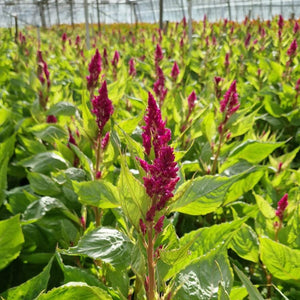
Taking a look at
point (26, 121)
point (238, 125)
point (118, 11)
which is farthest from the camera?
point (118, 11)

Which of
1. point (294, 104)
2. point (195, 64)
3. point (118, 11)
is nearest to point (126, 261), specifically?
point (294, 104)

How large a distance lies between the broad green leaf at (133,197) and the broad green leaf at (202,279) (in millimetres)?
192

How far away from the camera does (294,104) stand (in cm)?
360

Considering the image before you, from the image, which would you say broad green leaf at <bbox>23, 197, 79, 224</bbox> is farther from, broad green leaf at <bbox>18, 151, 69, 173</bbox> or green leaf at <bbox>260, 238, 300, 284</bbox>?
green leaf at <bbox>260, 238, 300, 284</bbox>

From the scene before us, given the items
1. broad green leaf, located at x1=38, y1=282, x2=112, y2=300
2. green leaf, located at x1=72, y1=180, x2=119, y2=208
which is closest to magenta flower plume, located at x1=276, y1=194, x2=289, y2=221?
green leaf, located at x1=72, y1=180, x2=119, y2=208

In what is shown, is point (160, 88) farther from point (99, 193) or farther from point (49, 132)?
point (99, 193)

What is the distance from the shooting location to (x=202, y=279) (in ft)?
3.17

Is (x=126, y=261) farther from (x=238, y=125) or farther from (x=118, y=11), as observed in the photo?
(x=118, y=11)

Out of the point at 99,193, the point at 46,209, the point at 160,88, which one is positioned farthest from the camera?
the point at 160,88

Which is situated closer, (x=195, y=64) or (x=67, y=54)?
(x=195, y=64)

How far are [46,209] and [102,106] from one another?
2.11 feet

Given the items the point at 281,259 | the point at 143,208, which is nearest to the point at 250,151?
the point at 281,259

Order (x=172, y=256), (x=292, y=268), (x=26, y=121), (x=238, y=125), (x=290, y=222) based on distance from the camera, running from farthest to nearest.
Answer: (x=26, y=121) → (x=238, y=125) → (x=290, y=222) → (x=292, y=268) → (x=172, y=256)

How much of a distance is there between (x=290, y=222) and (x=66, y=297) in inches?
36.8
